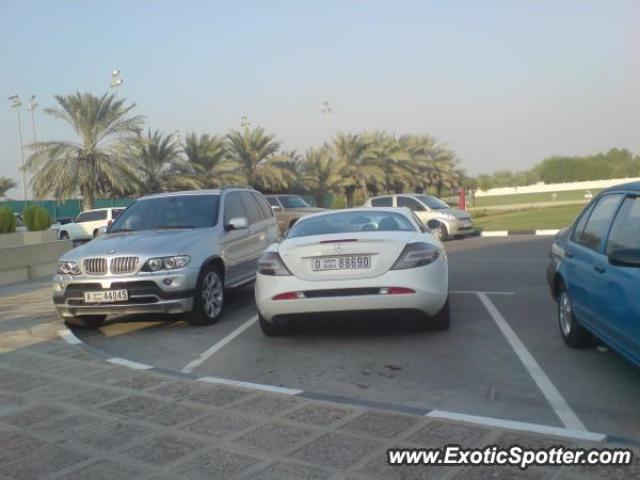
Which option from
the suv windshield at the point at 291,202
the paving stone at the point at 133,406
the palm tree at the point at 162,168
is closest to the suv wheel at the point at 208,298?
the paving stone at the point at 133,406

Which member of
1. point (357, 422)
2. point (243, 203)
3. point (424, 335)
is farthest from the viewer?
point (243, 203)

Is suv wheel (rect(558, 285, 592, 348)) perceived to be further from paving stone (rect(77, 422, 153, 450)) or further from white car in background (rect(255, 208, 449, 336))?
paving stone (rect(77, 422, 153, 450))

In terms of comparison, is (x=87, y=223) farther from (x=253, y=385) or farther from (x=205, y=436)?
(x=205, y=436)

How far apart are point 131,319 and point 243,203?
237cm

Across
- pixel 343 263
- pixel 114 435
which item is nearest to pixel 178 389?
pixel 114 435

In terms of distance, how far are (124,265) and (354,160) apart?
41.3 m

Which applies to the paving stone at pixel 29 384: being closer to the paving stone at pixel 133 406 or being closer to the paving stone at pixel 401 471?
the paving stone at pixel 133 406

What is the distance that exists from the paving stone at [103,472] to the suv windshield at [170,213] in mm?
4944

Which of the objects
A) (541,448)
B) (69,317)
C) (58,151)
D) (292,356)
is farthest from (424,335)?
(58,151)

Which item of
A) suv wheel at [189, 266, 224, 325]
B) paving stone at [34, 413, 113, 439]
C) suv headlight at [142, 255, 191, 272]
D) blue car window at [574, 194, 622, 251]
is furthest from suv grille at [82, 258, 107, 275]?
blue car window at [574, 194, 622, 251]

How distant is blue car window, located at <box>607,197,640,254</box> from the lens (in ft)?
15.0

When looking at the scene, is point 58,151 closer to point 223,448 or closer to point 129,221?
point 129,221

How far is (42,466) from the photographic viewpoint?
3.65 m

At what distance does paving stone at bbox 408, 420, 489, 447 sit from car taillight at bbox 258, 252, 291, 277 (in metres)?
2.59
